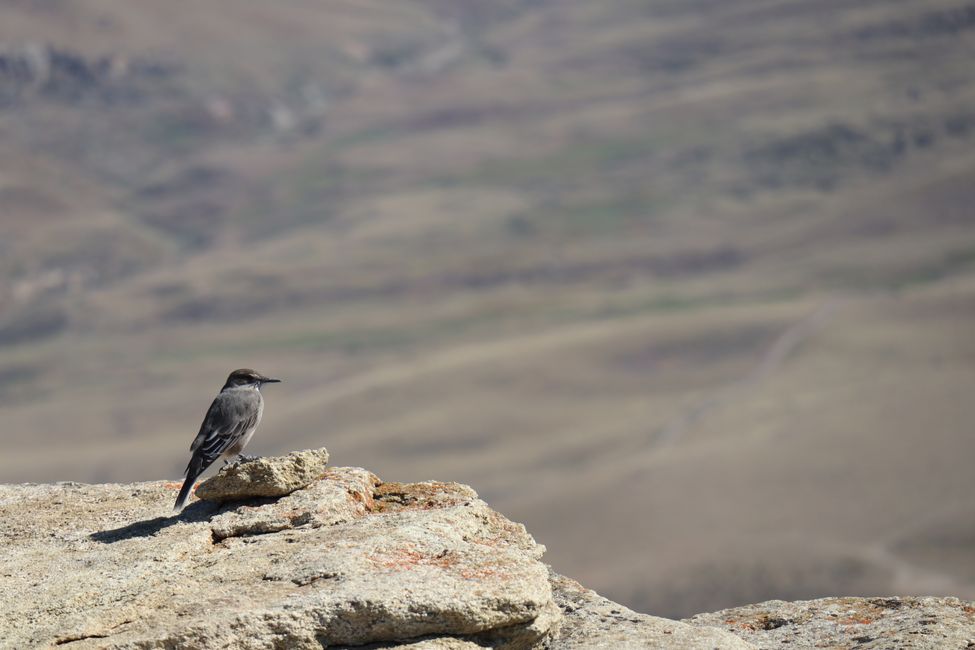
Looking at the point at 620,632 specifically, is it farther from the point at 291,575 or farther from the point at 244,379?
the point at 244,379

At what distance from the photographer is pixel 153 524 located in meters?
14.8

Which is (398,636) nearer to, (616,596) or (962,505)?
(616,596)

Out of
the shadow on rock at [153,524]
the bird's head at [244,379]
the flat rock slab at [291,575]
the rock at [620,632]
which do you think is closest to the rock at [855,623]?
the rock at [620,632]

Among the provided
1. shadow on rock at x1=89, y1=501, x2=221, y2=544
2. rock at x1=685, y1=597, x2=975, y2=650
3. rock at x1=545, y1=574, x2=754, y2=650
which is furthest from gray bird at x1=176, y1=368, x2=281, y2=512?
rock at x1=685, y1=597, x2=975, y2=650

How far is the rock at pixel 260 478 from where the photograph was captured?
48.3 feet

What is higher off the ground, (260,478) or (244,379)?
(244,379)

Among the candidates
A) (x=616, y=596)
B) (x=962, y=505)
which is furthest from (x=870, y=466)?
(x=616, y=596)

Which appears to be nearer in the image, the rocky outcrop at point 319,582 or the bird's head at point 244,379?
the rocky outcrop at point 319,582

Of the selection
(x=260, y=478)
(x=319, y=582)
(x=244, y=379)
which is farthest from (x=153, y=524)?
(x=319, y=582)

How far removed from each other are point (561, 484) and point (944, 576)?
168ft

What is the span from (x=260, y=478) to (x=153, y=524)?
1.27 metres

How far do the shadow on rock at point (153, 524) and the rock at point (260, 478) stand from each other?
171 millimetres

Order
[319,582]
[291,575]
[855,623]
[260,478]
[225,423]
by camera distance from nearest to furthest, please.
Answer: [319,582] → [291,575] → [855,623] → [260,478] → [225,423]

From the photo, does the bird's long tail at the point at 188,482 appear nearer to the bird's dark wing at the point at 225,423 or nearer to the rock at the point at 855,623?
the bird's dark wing at the point at 225,423
